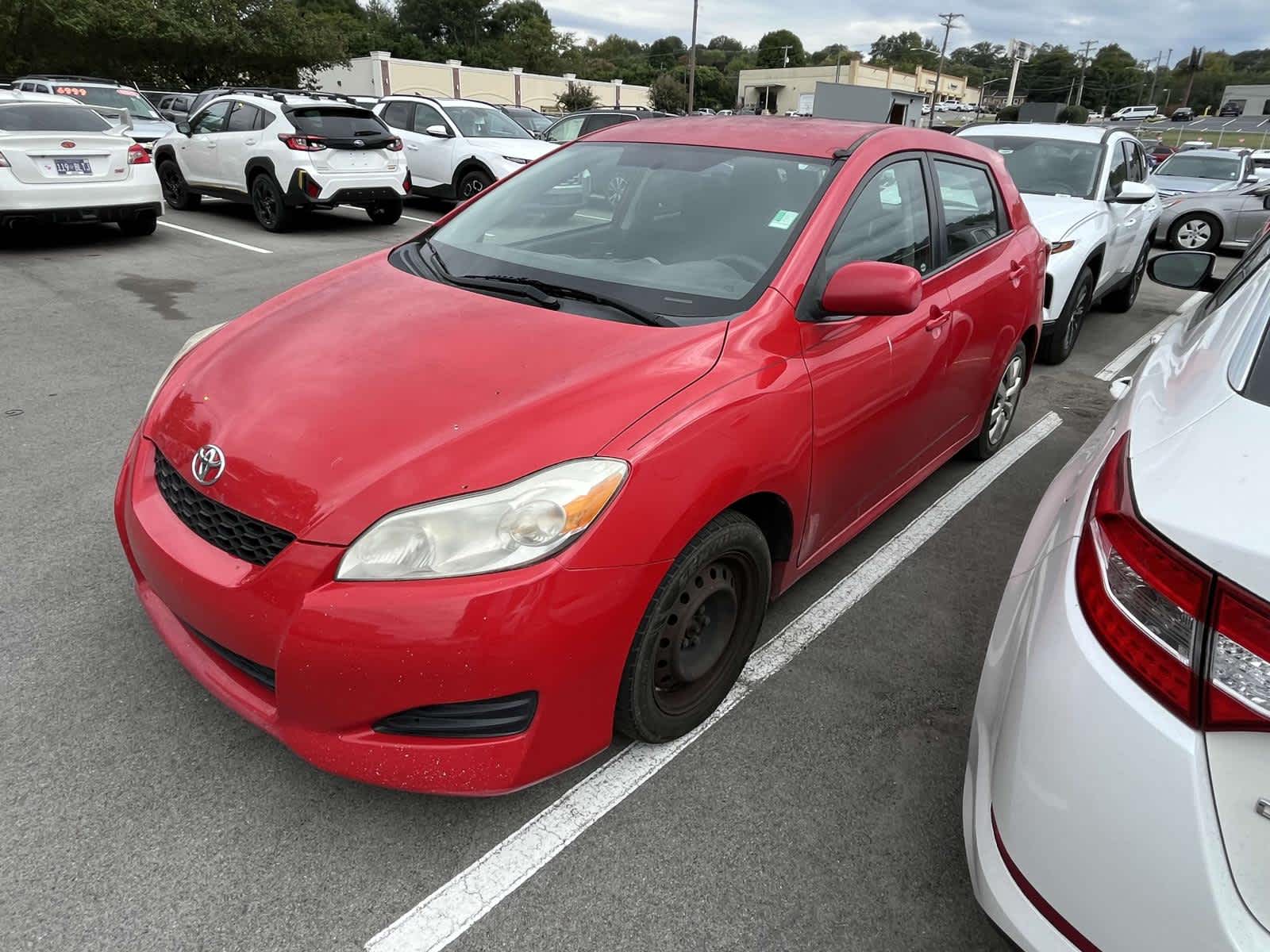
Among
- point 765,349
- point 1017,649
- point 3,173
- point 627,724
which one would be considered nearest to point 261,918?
point 627,724

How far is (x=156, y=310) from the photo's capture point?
6.63 metres

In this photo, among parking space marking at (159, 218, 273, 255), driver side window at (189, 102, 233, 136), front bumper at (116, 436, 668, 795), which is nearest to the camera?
front bumper at (116, 436, 668, 795)

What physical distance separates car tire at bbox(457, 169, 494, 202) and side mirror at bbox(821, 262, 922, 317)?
10048 millimetres

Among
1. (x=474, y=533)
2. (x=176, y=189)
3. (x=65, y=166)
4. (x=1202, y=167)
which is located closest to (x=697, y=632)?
(x=474, y=533)

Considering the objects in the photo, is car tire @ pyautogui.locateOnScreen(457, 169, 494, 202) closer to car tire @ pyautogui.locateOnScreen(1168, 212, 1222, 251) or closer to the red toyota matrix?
the red toyota matrix

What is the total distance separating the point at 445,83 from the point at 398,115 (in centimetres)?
4491

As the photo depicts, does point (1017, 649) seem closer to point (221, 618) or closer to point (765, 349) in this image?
point (765, 349)

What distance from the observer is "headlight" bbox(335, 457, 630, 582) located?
69.6 inches

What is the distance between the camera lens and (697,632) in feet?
7.65

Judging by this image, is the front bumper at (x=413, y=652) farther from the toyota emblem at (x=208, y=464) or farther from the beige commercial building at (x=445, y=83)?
the beige commercial building at (x=445, y=83)

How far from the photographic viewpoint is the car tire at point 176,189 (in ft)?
37.9

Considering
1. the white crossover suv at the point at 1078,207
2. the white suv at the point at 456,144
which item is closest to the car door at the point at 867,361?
the white crossover suv at the point at 1078,207

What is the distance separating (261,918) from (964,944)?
1.60 meters

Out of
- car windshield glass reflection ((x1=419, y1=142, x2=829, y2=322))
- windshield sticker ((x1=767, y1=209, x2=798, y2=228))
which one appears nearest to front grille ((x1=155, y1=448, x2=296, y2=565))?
car windshield glass reflection ((x1=419, y1=142, x2=829, y2=322))
